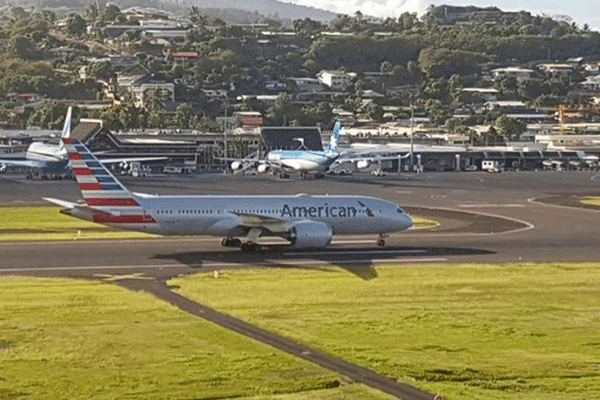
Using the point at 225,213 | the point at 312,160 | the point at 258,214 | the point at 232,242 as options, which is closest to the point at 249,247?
the point at 232,242

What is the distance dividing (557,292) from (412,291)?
273 inches

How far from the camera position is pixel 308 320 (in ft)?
169

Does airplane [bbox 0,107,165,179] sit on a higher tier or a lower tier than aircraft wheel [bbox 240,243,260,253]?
lower

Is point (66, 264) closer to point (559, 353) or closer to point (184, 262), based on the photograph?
point (184, 262)

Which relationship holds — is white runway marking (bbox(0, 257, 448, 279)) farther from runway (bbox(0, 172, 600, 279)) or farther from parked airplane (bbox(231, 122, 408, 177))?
parked airplane (bbox(231, 122, 408, 177))

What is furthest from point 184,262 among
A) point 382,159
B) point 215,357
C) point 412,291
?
point 382,159

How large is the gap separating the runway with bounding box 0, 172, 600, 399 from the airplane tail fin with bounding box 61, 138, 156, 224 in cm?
221

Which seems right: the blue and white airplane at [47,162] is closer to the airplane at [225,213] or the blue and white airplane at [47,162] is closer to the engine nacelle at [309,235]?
the airplane at [225,213]

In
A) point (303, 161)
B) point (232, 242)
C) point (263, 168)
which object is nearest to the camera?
point (232, 242)

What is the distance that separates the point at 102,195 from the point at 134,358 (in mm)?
28414

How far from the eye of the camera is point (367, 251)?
74.9 metres

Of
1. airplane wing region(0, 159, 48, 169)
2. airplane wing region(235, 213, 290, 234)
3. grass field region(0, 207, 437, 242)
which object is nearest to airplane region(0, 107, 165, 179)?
airplane wing region(0, 159, 48, 169)

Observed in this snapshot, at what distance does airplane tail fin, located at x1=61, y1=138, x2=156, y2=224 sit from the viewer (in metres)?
70.8

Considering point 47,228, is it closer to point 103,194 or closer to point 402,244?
point 103,194
